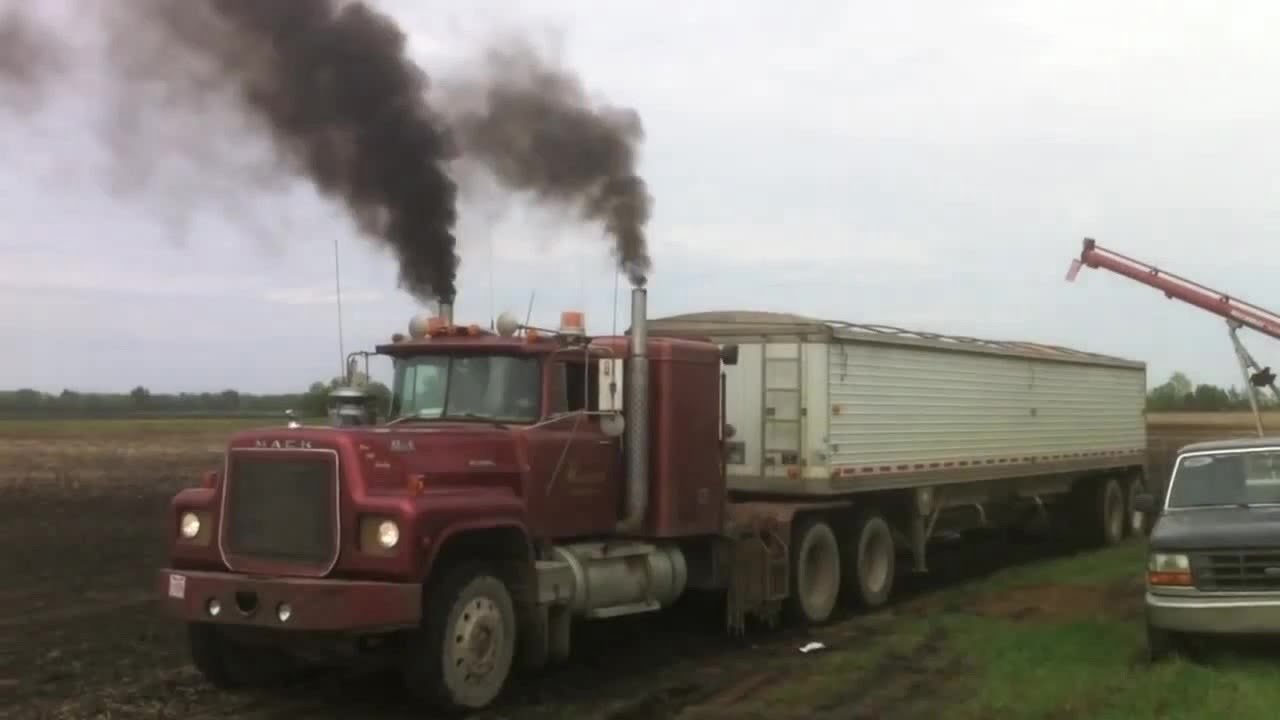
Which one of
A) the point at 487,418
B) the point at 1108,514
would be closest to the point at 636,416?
the point at 487,418

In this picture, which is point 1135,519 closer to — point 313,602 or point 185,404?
point 313,602

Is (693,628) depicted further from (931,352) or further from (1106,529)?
(1106,529)

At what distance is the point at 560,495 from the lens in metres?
10.3

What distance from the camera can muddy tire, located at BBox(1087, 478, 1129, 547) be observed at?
72.5ft

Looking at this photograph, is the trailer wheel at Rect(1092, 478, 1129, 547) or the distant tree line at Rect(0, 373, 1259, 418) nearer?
the trailer wheel at Rect(1092, 478, 1129, 547)

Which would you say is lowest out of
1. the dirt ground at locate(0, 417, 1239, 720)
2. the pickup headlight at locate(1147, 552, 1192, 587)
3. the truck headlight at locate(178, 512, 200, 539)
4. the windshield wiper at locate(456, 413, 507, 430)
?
the dirt ground at locate(0, 417, 1239, 720)

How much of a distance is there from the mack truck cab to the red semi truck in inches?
0.7

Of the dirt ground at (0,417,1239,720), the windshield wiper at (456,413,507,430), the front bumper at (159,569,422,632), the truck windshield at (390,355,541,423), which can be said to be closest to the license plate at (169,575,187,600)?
the front bumper at (159,569,422,632)

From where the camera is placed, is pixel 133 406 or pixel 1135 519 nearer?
pixel 1135 519

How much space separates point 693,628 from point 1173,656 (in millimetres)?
4801

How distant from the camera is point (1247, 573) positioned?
31.3ft

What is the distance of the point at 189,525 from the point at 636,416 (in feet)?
12.0

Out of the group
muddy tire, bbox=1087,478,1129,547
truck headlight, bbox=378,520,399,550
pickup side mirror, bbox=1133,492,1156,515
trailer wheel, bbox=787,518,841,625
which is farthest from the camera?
muddy tire, bbox=1087,478,1129,547

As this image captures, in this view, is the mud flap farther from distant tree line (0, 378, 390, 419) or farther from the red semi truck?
distant tree line (0, 378, 390, 419)
